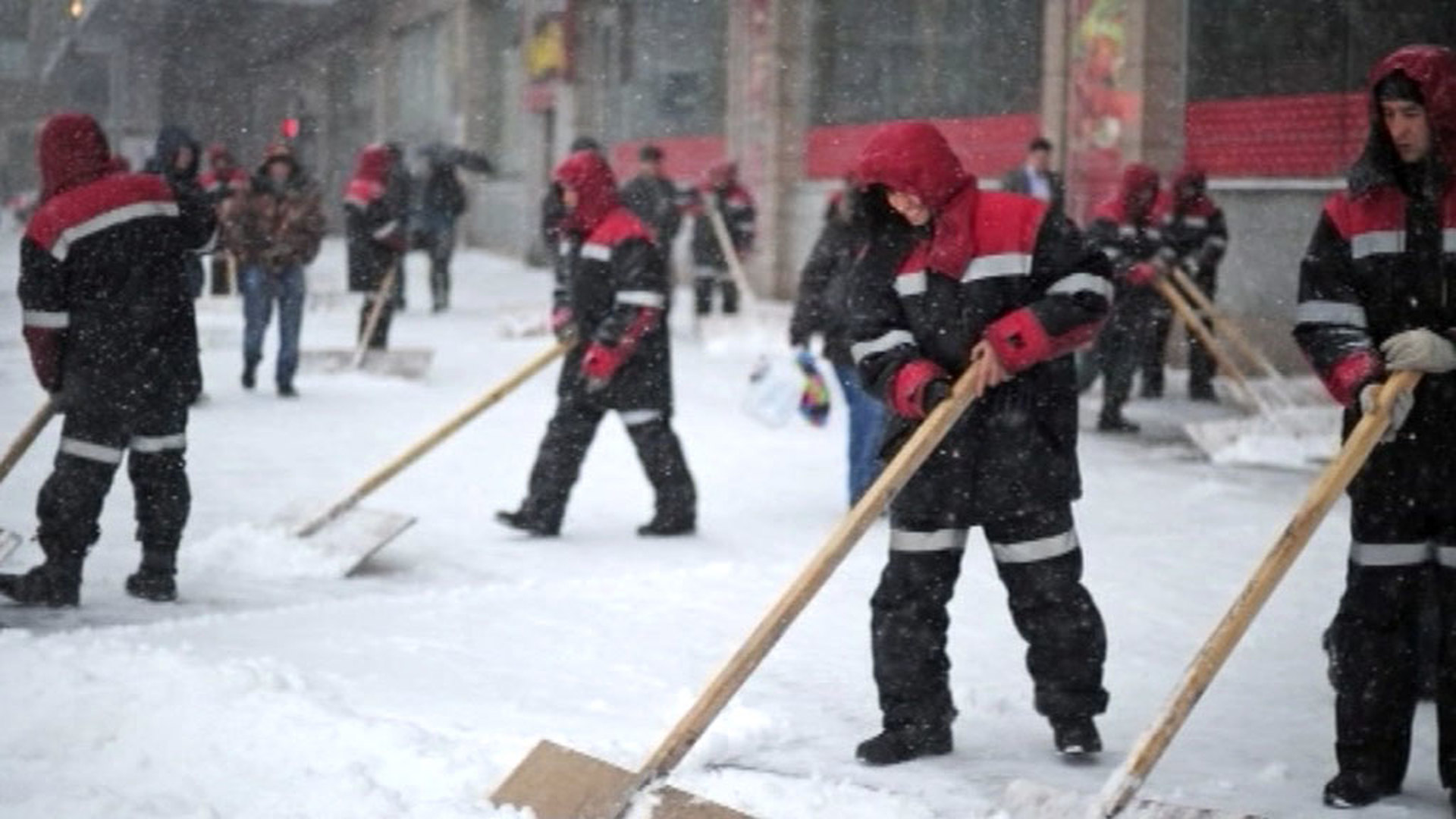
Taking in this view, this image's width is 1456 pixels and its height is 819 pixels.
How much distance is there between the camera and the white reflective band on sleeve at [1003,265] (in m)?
4.30

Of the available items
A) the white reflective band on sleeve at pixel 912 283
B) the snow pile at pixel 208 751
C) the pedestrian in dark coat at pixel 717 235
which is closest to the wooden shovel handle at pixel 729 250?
the pedestrian in dark coat at pixel 717 235

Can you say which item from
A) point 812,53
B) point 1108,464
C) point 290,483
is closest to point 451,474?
point 290,483

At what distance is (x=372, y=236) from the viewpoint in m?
13.5

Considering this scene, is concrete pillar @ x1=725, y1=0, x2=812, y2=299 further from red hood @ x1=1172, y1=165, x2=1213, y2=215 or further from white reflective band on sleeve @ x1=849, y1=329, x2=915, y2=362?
white reflective band on sleeve @ x1=849, y1=329, x2=915, y2=362

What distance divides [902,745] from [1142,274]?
6.85 metres

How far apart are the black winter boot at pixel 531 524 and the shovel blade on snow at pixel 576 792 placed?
372cm

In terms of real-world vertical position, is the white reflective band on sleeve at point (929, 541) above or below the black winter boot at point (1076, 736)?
above

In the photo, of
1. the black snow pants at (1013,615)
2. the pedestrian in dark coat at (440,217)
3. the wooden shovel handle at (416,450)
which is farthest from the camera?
the pedestrian in dark coat at (440,217)

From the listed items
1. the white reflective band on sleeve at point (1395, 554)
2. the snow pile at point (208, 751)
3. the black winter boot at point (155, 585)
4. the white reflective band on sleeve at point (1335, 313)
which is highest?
the white reflective band on sleeve at point (1335, 313)

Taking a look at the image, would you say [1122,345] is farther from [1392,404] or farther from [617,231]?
[1392,404]

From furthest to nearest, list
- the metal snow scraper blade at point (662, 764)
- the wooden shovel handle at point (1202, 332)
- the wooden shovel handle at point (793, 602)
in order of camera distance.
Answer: the wooden shovel handle at point (1202, 332) → the wooden shovel handle at point (793, 602) → the metal snow scraper blade at point (662, 764)

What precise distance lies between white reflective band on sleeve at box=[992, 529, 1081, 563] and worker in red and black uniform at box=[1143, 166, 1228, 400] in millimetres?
7201

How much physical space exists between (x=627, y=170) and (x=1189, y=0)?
11363mm

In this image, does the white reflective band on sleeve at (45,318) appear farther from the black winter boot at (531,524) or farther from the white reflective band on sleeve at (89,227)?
the black winter boot at (531,524)
